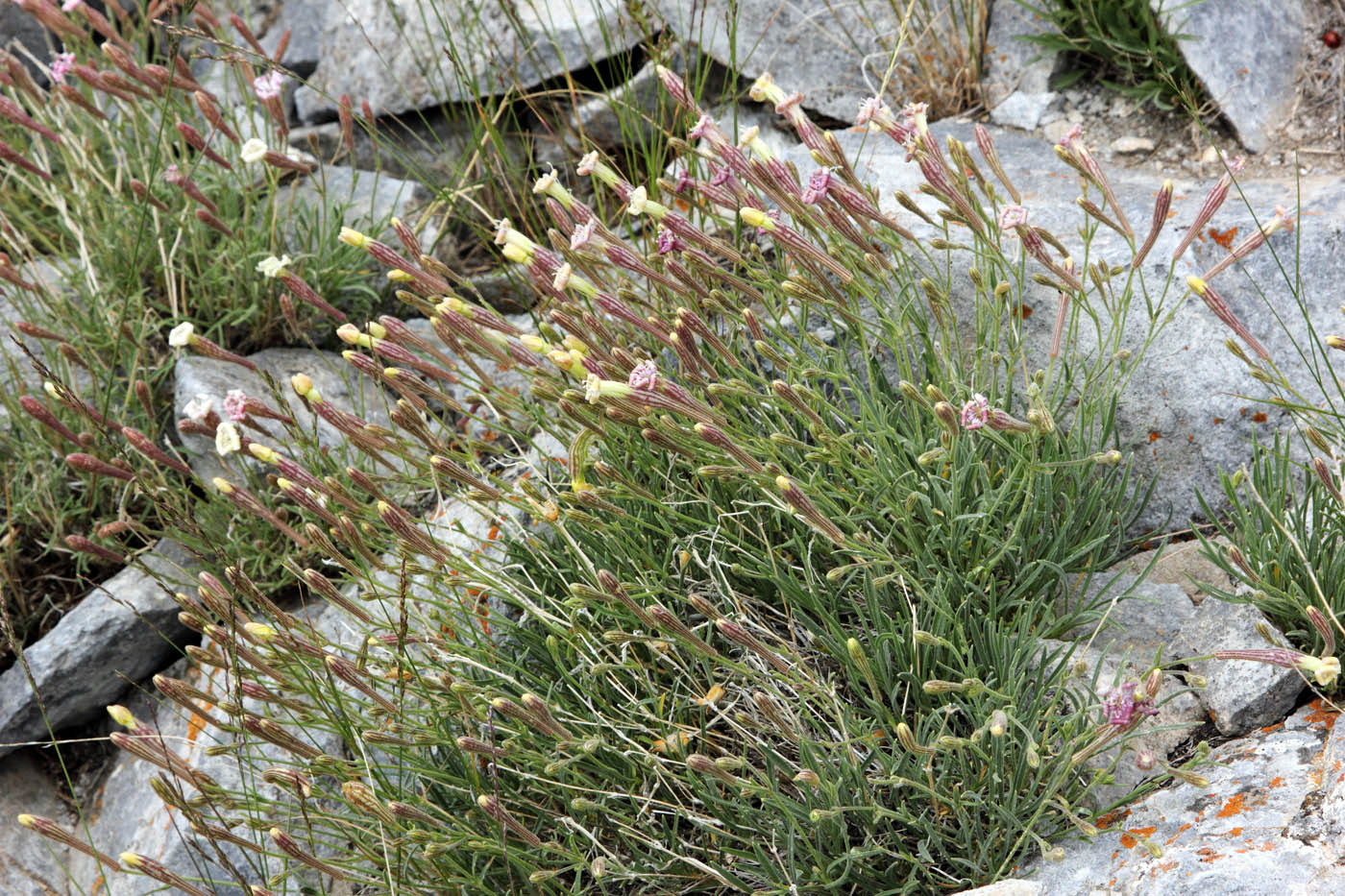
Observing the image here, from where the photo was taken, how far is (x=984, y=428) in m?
2.20

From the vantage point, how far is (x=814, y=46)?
13.1 feet

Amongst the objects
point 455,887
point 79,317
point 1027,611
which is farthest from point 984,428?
point 79,317

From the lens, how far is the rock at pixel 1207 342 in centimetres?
266

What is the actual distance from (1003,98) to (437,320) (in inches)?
92.0

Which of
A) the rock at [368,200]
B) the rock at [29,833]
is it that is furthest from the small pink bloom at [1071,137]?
the rock at [29,833]

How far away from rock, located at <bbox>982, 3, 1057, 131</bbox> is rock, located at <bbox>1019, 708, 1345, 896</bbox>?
2.29 meters

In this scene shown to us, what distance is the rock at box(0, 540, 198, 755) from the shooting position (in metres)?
3.26

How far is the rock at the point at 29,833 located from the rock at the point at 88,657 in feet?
0.40

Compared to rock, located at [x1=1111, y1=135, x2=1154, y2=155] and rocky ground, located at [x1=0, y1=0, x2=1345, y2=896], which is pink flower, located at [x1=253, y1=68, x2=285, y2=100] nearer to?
rocky ground, located at [x1=0, y1=0, x2=1345, y2=896]

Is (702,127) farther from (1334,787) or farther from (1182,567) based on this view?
(1334,787)

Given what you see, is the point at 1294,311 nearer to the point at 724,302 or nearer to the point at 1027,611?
the point at 1027,611

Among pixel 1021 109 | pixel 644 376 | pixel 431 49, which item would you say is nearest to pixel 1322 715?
pixel 644 376

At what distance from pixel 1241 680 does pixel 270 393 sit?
2973 millimetres

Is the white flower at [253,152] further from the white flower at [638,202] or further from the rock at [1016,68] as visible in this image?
the rock at [1016,68]
